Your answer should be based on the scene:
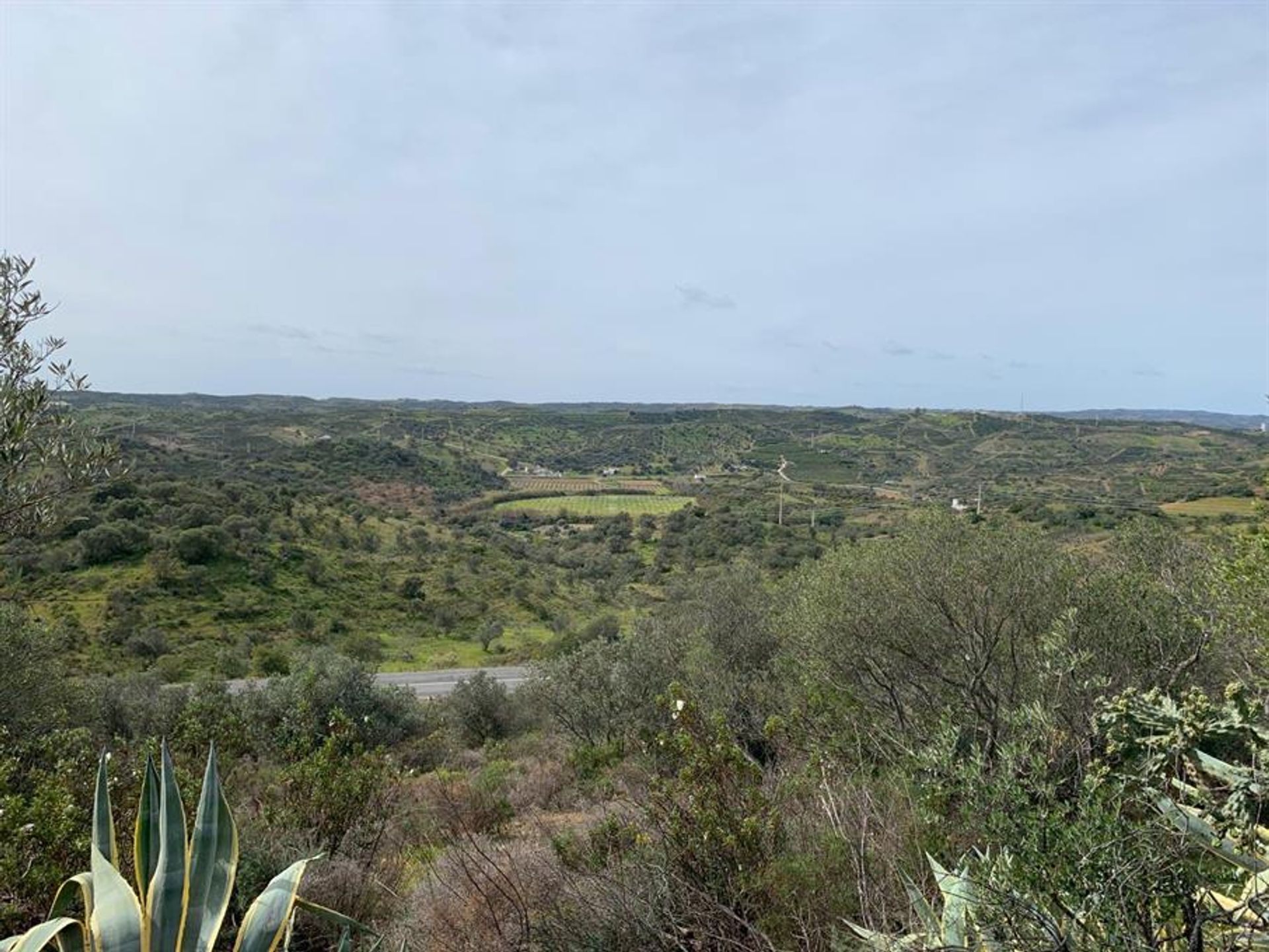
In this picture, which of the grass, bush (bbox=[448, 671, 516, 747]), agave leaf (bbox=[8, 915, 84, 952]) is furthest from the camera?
the grass

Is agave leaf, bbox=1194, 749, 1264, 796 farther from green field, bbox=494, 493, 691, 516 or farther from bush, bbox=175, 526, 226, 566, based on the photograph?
green field, bbox=494, 493, 691, 516

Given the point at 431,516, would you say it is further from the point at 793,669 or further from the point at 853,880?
the point at 853,880

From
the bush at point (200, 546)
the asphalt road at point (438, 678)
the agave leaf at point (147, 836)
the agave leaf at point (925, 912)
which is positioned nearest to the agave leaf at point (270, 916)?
the agave leaf at point (147, 836)

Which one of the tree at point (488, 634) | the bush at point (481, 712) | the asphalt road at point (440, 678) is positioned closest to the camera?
the bush at point (481, 712)

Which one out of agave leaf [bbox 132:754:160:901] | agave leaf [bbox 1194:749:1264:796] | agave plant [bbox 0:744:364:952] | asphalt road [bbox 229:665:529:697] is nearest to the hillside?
asphalt road [bbox 229:665:529:697]

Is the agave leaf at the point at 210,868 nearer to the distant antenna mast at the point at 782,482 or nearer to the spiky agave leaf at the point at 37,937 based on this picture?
the spiky agave leaf at the point at 37,937
